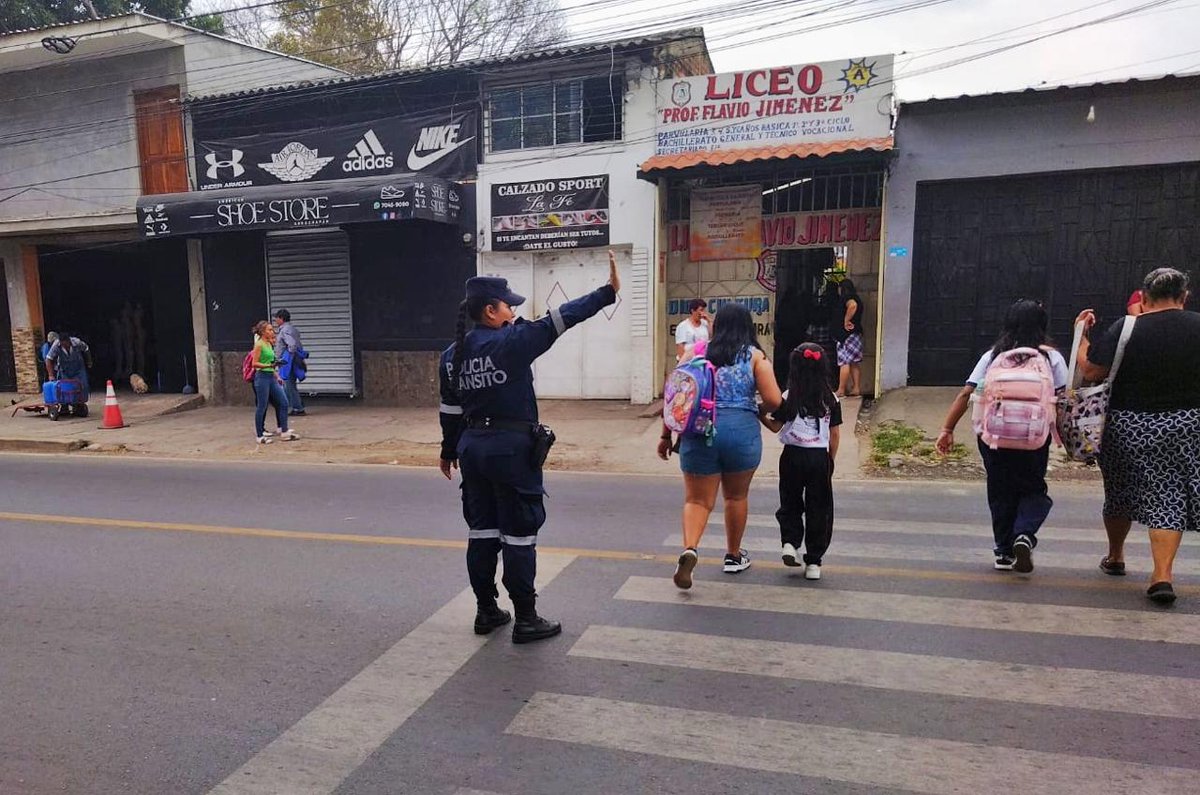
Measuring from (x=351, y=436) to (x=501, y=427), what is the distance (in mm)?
8540

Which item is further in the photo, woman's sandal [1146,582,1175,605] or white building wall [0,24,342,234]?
white building wall [0,24,342,234]

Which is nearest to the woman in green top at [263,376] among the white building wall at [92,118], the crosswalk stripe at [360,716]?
the white building wall at [92,118]

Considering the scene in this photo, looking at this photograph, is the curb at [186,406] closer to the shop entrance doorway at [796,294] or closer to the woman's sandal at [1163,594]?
the shop entrance doorway at [796,294]

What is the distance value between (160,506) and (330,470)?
2114mm

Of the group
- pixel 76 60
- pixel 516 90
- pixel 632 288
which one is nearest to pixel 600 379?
pixel 632 288

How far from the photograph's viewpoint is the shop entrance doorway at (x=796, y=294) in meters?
12.7

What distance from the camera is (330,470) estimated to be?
364 inches

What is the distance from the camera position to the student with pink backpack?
447 cm

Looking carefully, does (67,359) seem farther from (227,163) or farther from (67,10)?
(67,10)

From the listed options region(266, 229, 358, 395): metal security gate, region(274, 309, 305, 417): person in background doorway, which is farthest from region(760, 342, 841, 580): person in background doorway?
region(266, 229, 358, 395): metal security gate

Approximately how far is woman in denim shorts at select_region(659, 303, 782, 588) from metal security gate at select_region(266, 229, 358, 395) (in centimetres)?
1174

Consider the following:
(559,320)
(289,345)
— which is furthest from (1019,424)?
(289,345)

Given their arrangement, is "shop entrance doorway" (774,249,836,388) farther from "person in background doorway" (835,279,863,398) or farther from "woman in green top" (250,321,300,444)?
"woman in green top" (250,321,300,444)

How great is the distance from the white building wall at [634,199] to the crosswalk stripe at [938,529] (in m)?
6.66
